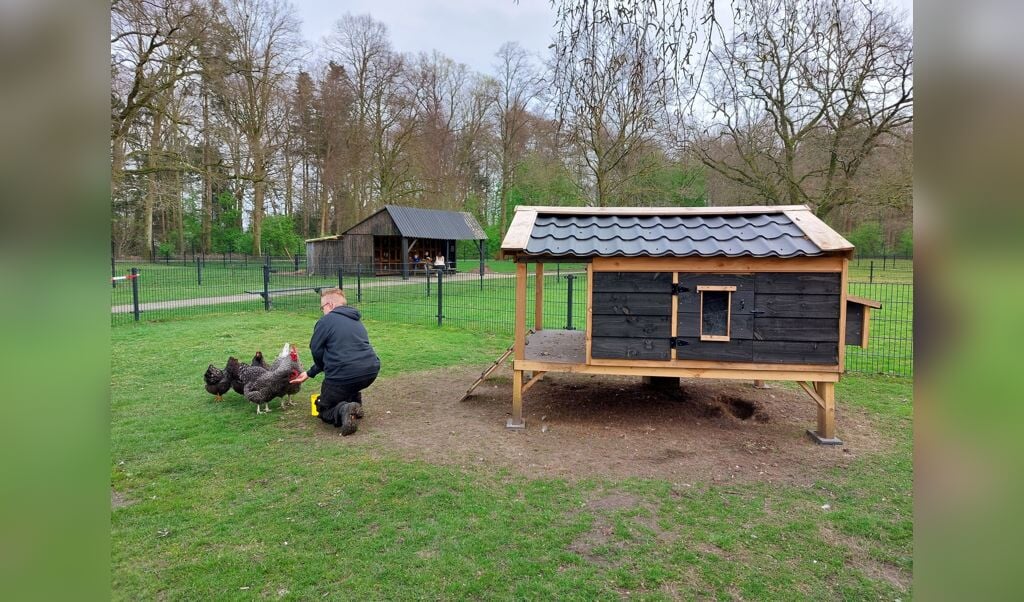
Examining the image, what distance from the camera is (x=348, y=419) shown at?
5965 millimetres

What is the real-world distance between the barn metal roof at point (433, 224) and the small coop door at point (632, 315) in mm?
24056

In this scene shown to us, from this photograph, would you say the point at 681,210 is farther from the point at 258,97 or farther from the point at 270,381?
the point at 258,97

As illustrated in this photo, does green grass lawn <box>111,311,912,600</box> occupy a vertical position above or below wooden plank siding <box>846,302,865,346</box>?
below

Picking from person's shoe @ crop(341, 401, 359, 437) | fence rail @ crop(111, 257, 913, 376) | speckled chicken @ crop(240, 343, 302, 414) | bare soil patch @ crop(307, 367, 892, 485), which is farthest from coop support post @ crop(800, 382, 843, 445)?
speckled chicken @ crop(240, 343, 302, 414)

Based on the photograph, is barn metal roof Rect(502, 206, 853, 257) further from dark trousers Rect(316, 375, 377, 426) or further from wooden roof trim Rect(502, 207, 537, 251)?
dark trousers Rect(316, 375, 377, 426)

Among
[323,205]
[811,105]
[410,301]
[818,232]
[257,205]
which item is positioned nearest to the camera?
[818,232]

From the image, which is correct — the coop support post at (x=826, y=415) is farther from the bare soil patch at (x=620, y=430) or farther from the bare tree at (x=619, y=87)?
the bare tree at (x=619, y=87)

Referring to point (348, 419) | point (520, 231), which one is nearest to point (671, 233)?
point (520, 231)

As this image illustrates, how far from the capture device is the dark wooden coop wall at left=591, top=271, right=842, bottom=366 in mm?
5625

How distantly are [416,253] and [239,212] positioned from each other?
727 inches

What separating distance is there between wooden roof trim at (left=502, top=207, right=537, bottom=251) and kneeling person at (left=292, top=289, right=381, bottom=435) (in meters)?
1.88

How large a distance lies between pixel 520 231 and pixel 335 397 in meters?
2.78

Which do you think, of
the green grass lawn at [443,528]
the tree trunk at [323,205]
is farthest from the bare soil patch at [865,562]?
the tree trunk at [323,205]
